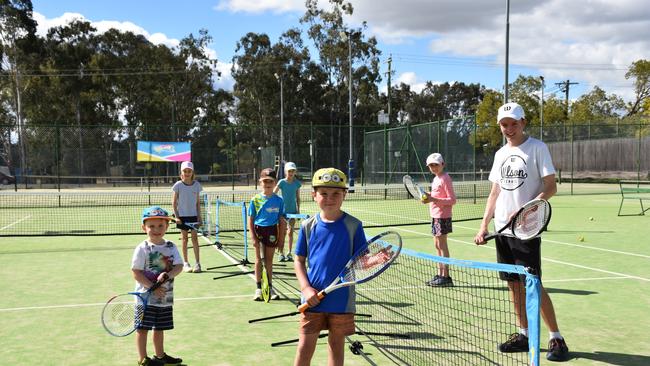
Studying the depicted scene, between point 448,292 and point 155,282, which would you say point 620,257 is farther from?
point 155,282

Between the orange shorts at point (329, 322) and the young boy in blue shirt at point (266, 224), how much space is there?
3595mm

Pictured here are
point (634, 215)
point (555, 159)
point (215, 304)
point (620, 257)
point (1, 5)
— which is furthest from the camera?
point (1, 5)

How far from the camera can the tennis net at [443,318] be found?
515 cm

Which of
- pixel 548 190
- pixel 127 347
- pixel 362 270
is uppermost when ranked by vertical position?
pixel 548 190

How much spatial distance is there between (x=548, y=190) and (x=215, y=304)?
14.7ft

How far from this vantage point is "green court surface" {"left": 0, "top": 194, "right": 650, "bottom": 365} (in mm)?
5570

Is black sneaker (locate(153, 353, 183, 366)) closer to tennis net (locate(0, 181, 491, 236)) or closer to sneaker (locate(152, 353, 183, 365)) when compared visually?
sneaker (locate(152, 353, 183, 365))

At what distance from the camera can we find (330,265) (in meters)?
3.91

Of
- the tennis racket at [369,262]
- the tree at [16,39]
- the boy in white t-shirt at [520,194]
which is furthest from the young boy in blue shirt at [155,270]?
the tree at [16,39]

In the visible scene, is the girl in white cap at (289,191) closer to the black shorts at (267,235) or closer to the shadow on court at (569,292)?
the black shorts at (267,235)

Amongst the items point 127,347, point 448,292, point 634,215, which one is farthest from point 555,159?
point 127,347

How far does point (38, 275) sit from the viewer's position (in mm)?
9695

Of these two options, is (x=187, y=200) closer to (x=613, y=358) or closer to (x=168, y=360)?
(x=168, y=360)

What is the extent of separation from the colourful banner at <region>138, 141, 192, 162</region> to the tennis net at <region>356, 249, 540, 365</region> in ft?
64.8
